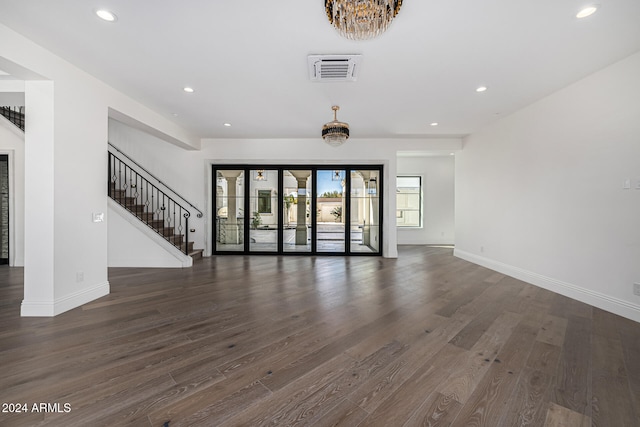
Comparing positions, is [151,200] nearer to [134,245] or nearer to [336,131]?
[134,245]

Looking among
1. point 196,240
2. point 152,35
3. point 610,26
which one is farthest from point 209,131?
point 610,26

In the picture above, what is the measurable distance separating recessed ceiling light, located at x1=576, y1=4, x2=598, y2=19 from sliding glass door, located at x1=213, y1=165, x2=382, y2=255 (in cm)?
452

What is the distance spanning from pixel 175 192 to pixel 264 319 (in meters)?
4.98

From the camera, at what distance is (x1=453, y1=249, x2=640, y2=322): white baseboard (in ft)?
9.41

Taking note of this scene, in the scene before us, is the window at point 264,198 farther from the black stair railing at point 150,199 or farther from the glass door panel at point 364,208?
the glass door panel at point 364,208

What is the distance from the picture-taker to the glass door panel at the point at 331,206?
21.7 ft

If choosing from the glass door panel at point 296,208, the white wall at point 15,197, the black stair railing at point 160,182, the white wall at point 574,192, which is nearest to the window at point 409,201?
the white wall at point 574,192

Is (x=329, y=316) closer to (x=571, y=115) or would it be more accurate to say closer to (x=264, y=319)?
(x=264, y=319)

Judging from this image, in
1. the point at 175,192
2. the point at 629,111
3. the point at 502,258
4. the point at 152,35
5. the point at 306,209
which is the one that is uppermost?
the point at 152,35

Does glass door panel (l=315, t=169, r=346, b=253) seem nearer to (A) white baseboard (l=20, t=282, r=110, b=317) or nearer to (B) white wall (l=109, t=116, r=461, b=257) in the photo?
(B) white wall (l=109, t=116, r=461, b=257)

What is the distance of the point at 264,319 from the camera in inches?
108

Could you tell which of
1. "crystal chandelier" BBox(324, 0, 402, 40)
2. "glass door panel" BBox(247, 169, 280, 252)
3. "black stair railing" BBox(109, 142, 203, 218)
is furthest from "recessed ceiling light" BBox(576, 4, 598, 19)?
"black stair railing" BBox(109, 142, 203, 218)

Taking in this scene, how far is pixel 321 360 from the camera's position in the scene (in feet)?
6.55

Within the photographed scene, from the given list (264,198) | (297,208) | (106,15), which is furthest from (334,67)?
(264,198)
